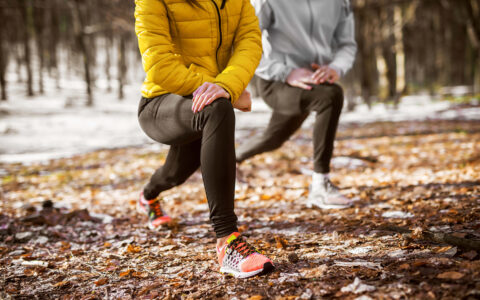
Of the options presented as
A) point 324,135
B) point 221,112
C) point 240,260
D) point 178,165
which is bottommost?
point 240,260

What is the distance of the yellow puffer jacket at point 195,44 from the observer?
2.42m

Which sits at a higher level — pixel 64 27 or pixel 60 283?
→ pixel 64 27

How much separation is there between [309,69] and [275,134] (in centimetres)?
72

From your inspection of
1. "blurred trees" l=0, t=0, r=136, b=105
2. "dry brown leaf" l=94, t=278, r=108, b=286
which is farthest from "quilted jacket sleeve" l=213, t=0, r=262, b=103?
"blurred trees" l=0, t=0, r=136, b=105

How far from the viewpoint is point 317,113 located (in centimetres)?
368

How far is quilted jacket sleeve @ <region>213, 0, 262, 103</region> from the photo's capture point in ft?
8.02

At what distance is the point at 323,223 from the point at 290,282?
1232 mm

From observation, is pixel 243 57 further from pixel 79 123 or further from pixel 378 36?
pixel 378 36

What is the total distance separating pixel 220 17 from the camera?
259 centimetres

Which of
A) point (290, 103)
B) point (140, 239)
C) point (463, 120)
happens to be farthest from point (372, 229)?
point (463, 120)

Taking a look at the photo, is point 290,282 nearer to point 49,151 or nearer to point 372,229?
point 372,229

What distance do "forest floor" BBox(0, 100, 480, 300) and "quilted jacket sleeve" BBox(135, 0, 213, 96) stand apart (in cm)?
114

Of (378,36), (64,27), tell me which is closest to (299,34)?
(378,36)

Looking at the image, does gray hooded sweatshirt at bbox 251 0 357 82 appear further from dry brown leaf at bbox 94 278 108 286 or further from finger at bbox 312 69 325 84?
dry brown leaf at bbox 94 278 108 286
